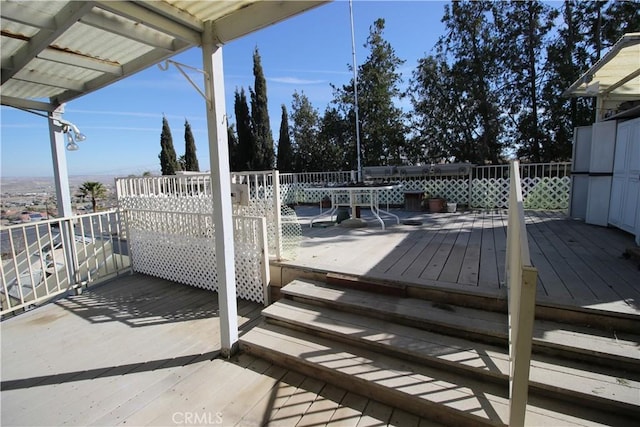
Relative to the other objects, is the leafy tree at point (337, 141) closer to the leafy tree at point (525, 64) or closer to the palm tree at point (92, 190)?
the leafy tree at point (525, 64)

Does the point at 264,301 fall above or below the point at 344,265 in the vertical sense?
below

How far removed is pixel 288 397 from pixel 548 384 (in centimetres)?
163

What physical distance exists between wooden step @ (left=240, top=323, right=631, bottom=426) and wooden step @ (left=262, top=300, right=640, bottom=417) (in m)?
0.05

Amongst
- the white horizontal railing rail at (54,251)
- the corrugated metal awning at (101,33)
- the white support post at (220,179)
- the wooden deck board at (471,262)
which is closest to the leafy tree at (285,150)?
the white horizontal railing rail at (54,251)

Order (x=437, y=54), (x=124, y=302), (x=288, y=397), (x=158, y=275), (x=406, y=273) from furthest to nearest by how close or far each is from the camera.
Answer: (x=437, y=54) < (x=158, y=275) < (x=124, y=302) < (x=406, y=273) < (x=288, y=397)

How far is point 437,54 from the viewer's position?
11758 millimetres

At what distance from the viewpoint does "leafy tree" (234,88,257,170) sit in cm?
1315

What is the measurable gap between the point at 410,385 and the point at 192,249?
3429 mm

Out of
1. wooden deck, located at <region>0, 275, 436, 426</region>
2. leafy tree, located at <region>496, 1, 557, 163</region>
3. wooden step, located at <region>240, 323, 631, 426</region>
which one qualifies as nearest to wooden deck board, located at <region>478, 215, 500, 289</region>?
wooden step, located at <region>240, 323, 631, 426</region>

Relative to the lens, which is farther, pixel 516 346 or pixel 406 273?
pixel 406 273

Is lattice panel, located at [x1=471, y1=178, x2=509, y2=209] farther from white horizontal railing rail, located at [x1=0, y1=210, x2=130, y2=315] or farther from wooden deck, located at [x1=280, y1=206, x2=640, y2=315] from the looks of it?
white horizontal railing rail, located at [x1=0, y1=210, x2=130, y2=315]

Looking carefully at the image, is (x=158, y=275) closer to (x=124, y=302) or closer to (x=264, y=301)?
(x=124, y=302)

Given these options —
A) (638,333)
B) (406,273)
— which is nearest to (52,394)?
(406,273)

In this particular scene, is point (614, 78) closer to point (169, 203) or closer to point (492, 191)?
point (492, 191)
